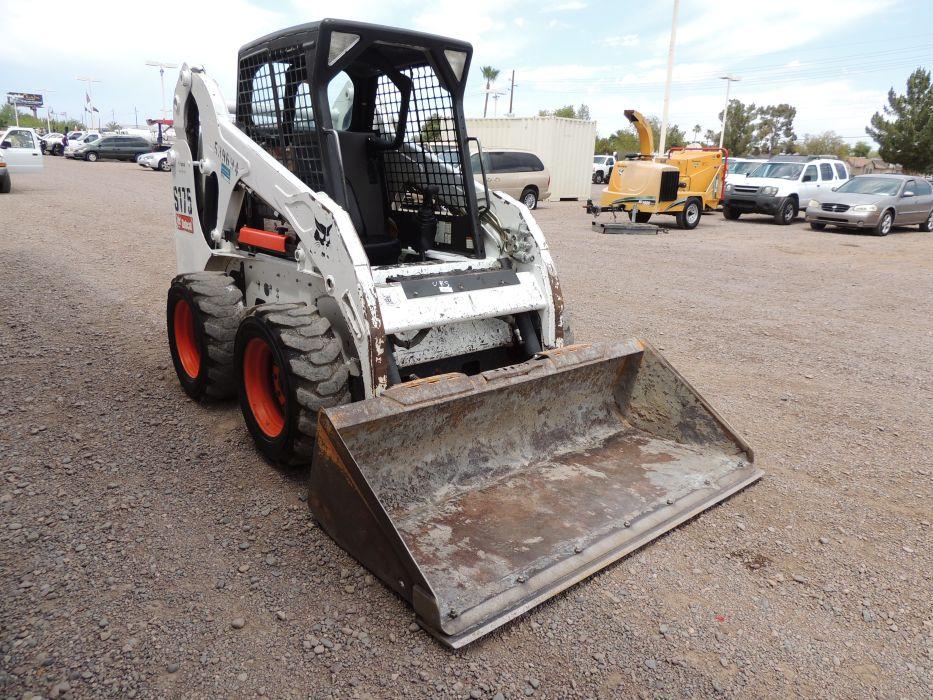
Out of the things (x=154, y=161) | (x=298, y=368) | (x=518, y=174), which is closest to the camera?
(x=298, y=368)

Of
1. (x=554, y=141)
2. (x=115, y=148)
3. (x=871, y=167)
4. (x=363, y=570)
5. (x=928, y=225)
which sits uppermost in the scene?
(x=554, y=141)

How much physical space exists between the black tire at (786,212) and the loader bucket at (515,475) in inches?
648

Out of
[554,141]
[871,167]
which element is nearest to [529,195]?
[554,141]

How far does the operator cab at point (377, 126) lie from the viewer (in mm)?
3840

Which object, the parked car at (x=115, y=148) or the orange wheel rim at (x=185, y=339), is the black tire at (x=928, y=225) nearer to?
the orange wheel rim at (x=185, y=339)

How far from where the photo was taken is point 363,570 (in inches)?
117

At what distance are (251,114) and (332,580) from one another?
3225mm

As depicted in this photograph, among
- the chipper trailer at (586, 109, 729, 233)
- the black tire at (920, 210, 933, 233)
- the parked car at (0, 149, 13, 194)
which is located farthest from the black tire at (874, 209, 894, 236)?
the parked car at (0, 149, 13, 194)

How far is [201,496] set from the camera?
11.6ft

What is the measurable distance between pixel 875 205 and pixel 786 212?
2.36 m

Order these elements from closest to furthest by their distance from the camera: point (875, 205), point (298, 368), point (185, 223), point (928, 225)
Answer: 1. point (298, 368)
2. point (185, 223)
3. point (875, 205)
4. point (928, 225)

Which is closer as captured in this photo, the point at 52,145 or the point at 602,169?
the point at 602,169

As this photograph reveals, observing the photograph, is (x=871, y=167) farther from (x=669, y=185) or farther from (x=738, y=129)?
(x=669, y=185)

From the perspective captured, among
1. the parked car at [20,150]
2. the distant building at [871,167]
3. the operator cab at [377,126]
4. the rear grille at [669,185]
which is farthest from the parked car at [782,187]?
the distant building at [871,167]
